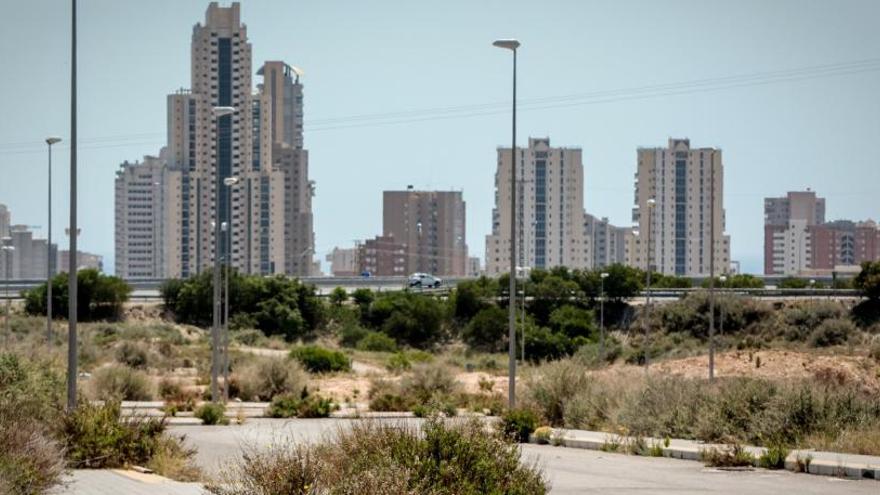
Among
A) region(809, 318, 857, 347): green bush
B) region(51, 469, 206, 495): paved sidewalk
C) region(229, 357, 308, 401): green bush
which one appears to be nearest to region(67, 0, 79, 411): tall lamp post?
region(51, 469, 206, 495): paved sidewalk

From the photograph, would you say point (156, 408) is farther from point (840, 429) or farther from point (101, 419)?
point (840, 429)

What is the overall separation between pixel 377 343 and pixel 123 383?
120 ft

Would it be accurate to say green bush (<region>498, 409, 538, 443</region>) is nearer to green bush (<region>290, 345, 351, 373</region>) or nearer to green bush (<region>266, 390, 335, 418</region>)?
green bush (<region>266, 390, 335, 418</region>)

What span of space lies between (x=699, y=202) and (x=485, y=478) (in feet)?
576

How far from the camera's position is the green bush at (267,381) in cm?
4316

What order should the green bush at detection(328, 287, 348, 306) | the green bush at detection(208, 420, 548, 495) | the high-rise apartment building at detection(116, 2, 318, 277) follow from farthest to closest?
the high-rise apartment building at detection(116, 2, 318, 277)
the green bush at detection(328, 287, 348, 306)
the green bush at detection(208, 420, 548, 495)

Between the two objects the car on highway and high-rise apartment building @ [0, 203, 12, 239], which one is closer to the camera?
the car on highway

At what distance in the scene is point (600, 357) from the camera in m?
62.8

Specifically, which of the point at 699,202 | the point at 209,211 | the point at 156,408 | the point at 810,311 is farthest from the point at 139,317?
the point at 699,202

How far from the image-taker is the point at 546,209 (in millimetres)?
189500

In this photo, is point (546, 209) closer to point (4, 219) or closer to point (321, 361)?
point (4, 219)

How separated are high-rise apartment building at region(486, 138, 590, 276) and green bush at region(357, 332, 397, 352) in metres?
106

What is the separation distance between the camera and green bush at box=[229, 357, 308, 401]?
142 feet

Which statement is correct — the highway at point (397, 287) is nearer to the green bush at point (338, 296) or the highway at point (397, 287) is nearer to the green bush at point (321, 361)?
the green bush at point (338, 296)
